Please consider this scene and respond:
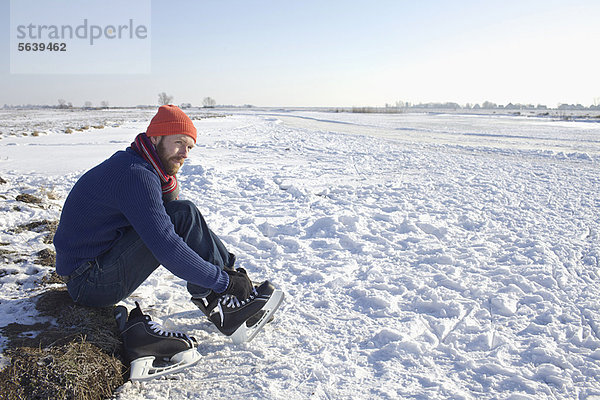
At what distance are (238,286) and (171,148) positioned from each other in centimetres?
92

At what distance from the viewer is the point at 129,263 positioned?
2193 mm

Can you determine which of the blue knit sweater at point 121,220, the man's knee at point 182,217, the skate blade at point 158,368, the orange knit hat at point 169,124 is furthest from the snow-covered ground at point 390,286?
the orange knit hat at point 169,124

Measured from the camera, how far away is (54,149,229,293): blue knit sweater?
1992mm

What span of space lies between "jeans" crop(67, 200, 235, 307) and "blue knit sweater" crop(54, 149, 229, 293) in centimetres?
6

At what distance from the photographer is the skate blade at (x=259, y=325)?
248cm

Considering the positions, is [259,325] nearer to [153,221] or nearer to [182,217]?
[182,217]

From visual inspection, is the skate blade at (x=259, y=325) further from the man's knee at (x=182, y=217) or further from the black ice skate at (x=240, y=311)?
the man's knee at (x=182, y=217)

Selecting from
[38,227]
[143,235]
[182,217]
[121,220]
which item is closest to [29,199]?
[38,227]

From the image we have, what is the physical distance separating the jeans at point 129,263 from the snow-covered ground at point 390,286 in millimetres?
420

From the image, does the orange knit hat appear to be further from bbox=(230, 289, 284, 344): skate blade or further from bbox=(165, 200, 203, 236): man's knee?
bbox=(230, 289, 284, 344): skate blade

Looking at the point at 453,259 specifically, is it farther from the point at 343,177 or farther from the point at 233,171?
the point at 233,171

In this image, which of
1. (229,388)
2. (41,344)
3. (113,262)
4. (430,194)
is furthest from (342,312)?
(430,194)

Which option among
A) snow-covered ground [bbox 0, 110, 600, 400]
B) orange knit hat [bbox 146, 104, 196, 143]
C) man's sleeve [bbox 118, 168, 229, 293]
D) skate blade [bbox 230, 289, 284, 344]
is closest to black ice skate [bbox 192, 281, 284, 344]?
skate blade [bbox 230, 289, 284, 344]

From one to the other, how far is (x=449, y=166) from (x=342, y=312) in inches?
297
